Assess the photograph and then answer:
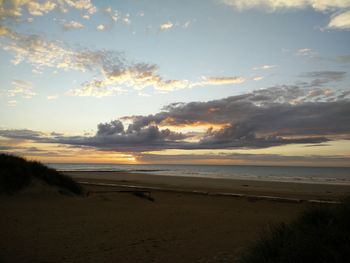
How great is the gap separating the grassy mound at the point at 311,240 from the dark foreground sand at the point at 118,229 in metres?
2.07

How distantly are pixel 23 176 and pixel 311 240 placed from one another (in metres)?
12.9

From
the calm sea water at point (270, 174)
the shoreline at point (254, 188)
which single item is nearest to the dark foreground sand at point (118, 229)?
the shoreline at point (254, 188)

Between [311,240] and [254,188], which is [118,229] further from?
[254,188]

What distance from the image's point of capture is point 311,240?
455 cm

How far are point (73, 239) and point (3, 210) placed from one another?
417 cm

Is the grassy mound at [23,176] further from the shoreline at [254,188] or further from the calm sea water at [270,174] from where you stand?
the calm sea water at [270,174]

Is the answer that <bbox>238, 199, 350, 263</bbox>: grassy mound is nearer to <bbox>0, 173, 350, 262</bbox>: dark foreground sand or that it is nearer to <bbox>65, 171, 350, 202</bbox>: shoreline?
<bbox>0, 173, 350, 262</bbox>: dark foreground sand

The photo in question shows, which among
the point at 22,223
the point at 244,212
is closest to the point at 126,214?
the point at 22,223

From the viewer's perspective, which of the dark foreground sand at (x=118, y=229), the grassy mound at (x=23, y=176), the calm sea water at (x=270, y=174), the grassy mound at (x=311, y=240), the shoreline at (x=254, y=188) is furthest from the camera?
the calm sea water at (x=270, y=174)

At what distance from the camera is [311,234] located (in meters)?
4.79

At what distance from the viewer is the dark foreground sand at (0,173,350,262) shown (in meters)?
7.32

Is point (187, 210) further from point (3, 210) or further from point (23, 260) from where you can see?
point (23, 260)

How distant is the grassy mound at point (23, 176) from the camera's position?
13.8 meters

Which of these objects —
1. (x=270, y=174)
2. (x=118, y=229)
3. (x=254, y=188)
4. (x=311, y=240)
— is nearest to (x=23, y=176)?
(x=118, y=229)
